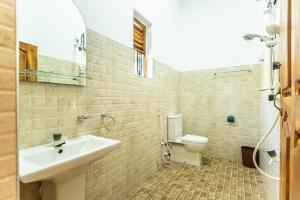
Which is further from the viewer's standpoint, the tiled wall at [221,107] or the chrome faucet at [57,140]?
the tiled wall at [221,107]

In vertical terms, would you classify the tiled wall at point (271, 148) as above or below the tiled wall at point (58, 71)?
below

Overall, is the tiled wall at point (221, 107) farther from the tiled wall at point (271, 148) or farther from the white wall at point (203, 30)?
the tiled wall at point (271, 148)

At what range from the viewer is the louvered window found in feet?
8.14

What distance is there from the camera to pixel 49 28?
129cm

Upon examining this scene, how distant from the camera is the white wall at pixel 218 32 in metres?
3.17

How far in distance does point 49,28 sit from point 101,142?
3.08 feet

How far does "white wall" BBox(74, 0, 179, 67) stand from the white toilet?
1142mm

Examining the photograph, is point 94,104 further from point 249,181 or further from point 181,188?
point 249,181

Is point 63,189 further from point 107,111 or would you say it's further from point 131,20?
point 131,20

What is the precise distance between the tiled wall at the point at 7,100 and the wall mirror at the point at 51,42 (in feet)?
2.34

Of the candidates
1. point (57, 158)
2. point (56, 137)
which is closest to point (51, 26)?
point (56, 137)

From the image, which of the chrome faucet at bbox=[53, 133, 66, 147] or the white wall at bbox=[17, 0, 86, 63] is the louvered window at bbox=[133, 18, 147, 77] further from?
the chrome faucet at bbox=[53, 133, 66, 147]

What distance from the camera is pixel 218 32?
3459 mm

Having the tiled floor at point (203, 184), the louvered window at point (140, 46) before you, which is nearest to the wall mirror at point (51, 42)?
the louvered window at point (140, 46)
